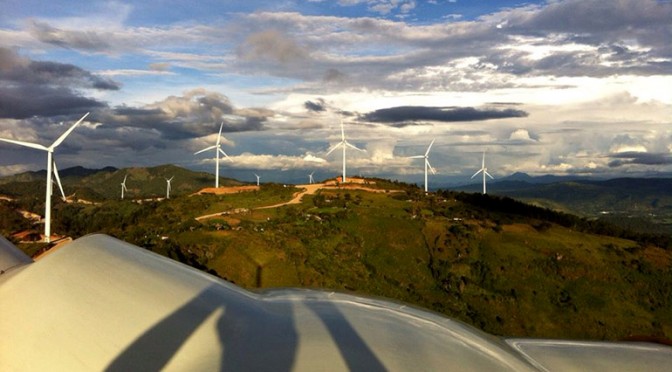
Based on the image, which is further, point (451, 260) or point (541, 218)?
point (541, 218)

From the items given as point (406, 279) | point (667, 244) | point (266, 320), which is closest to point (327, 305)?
point (266, 320)

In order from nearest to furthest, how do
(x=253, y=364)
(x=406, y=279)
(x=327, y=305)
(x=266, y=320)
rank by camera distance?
(x=253, y=364), (x=266, y=320), (x=327, y=305), (x=406, y=279)

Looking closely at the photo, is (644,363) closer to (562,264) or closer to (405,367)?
(405,367)

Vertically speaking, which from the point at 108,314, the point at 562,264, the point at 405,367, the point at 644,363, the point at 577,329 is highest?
the point at 108,314

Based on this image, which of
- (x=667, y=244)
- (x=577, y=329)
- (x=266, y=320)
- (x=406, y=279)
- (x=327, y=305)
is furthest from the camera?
(x=667, y=244)

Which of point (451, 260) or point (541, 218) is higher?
point (541, 218)

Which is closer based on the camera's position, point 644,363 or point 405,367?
point 405,367

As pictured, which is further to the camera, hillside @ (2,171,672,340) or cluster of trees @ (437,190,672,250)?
cluster of trees @ (437,190,672,250)

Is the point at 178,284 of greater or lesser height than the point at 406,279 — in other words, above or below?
above
